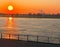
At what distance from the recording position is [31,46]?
88.1ft

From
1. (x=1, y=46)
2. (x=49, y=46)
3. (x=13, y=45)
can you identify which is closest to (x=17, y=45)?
(x=13, y=45)

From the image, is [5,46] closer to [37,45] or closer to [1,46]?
[1,46]

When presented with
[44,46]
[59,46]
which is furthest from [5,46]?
[59,46]

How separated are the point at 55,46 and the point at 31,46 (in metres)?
3.11

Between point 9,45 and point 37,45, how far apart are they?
3.64 metres

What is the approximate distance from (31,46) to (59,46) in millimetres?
3578

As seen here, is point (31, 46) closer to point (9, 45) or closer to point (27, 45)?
point (27, 45)

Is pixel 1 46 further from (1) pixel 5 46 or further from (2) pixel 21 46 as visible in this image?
(2) pixel 21 46

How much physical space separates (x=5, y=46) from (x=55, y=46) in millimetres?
6397

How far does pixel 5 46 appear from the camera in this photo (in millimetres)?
26344

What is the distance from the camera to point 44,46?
27.0 metres

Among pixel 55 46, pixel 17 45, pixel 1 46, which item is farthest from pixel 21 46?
pixel 55 46

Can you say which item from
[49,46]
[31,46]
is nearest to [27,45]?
[31,46]

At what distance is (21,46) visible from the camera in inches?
1056
